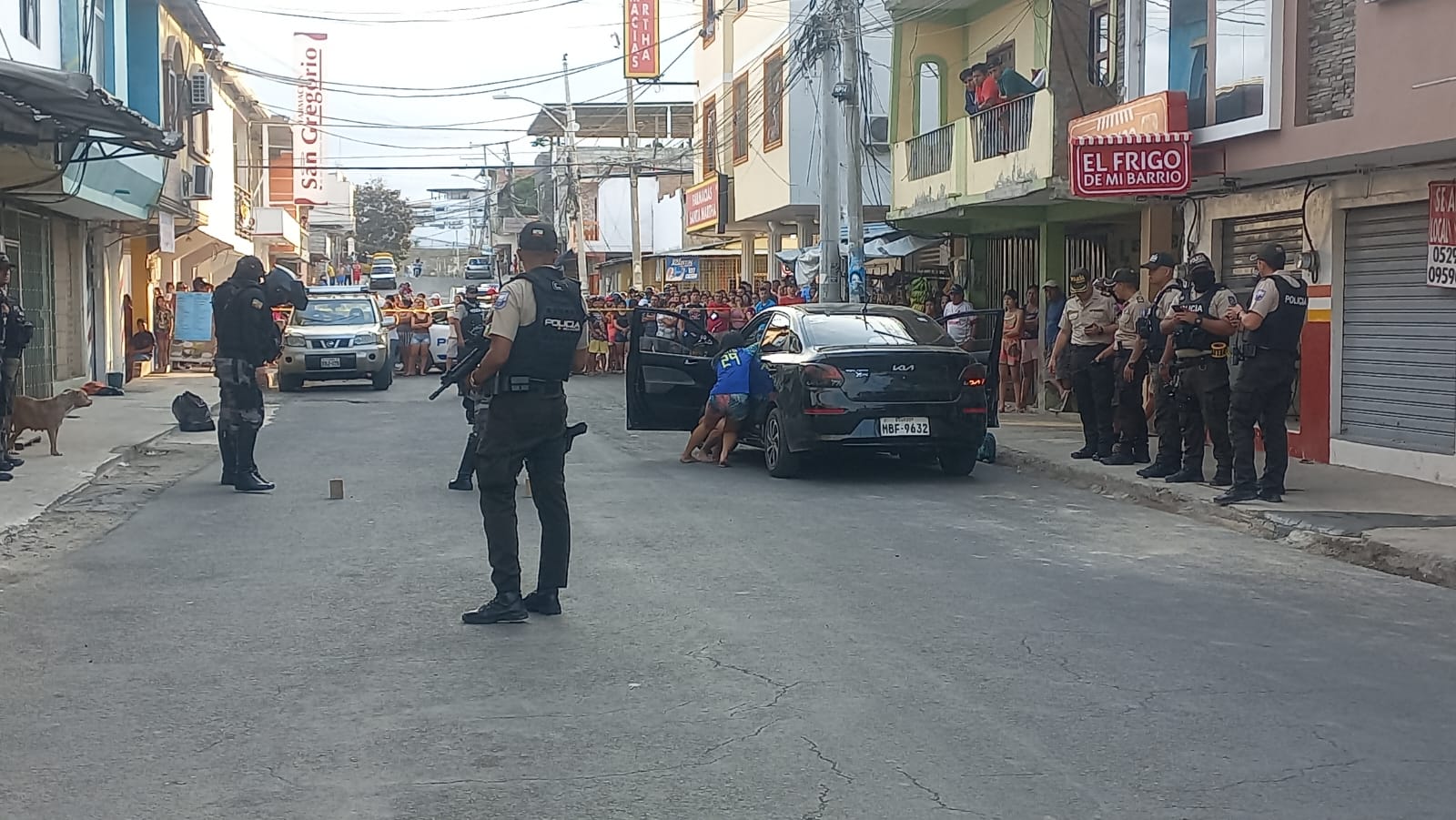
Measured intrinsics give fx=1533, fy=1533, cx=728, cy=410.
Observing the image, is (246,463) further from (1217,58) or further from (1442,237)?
(1442,237)

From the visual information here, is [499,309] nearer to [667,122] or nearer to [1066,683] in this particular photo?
[1066,683]

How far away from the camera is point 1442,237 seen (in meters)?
12.4

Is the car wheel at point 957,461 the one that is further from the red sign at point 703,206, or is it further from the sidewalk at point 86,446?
the red sign at point 703,206

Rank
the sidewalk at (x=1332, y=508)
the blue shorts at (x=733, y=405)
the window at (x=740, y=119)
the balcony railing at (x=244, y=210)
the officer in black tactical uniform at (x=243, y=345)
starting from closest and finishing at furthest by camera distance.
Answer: the sidewalk at (x=1332, y=508), the officer in black tactical uniform at (x=243, y=345), the blue shorts at (x=733, y=405), the window at (x=740, y=119), the balcony railing at (x=244, y=210)

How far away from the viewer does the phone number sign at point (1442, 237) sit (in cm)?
1230

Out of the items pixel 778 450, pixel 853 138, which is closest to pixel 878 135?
pixel 853 138

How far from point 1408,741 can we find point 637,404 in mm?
9790

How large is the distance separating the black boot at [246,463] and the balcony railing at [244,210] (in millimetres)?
27144

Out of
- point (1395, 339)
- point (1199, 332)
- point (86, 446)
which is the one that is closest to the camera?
point (1199, 332)

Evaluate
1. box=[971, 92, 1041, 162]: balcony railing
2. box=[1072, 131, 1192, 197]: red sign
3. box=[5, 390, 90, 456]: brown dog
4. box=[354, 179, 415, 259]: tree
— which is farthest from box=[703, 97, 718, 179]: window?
box=[354, 179, 415, 259]: tree

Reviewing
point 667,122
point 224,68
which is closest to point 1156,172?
point 224,68

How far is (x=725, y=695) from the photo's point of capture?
233 inches

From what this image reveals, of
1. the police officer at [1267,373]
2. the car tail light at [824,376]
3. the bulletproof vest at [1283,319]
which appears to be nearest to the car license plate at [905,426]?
the car tail light at [824,376]

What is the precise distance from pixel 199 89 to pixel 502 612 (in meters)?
25.6
